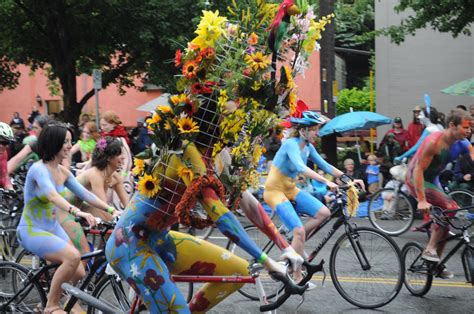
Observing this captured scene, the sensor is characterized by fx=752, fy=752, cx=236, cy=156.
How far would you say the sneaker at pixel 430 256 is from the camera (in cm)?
751

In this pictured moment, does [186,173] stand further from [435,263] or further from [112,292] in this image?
[435,263]

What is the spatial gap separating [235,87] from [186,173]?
591mm

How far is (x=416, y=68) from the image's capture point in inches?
804

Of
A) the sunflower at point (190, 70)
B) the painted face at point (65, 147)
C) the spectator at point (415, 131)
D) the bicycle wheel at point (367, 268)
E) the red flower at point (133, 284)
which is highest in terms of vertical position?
the sunflower at point (190, 70)

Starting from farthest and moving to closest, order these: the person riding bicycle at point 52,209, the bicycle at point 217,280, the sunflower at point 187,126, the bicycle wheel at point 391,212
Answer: the bicycle wheel at point 391,212 < the person riding bicycle at point 52,209 < the sunflower at point 187,126 < the bicycle at point 217,280

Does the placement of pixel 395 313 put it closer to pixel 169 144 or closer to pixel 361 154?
pixel 169 144

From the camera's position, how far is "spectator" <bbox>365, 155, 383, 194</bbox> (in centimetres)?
1509

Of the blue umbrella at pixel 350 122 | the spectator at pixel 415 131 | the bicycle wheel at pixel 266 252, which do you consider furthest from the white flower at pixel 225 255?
the blue umbrella at pixel 350 122

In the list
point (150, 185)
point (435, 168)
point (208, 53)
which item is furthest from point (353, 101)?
point (150, 185)

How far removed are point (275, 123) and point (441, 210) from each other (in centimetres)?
369

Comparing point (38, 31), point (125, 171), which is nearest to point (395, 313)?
point (125, 171)

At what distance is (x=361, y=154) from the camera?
18688 millimetres

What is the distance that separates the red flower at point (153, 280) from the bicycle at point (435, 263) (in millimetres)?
3619

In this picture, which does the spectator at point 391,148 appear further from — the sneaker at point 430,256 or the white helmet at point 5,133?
the white helmet at point 5,133
